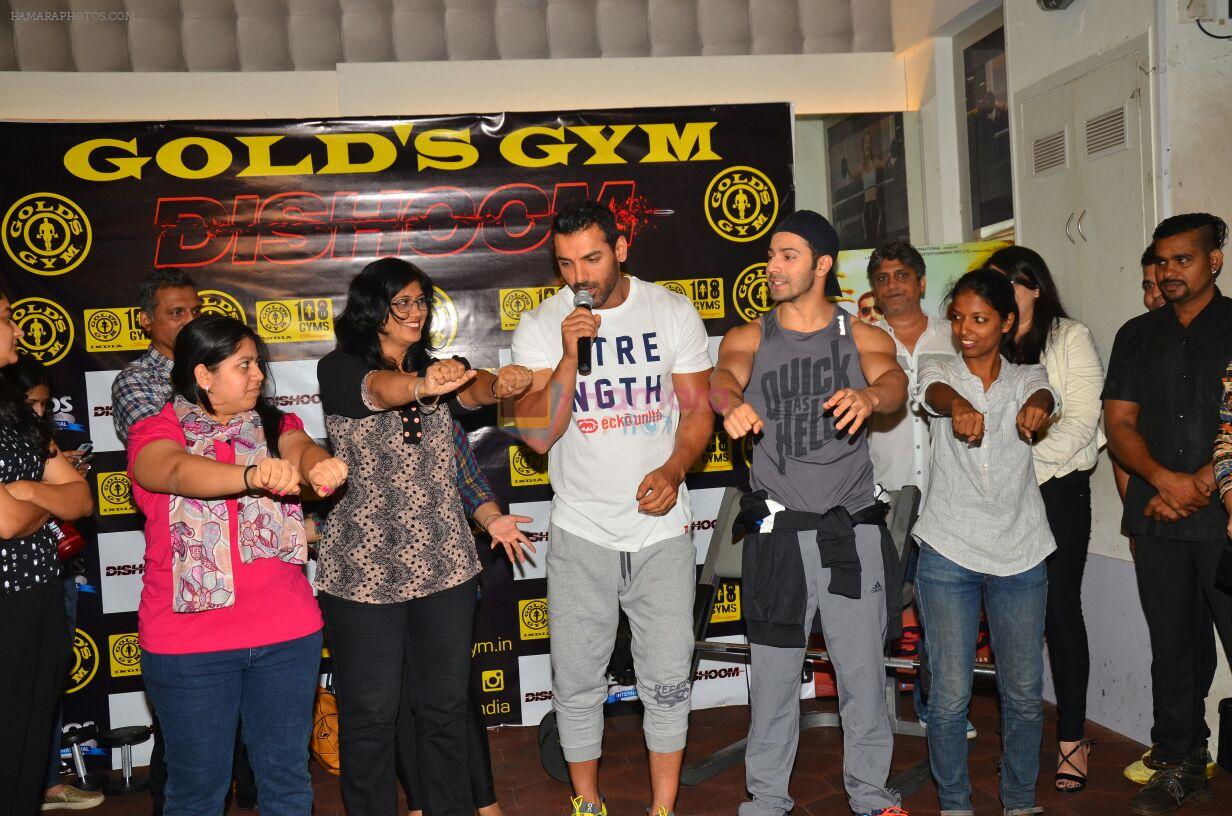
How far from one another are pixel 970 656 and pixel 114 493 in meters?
3.64

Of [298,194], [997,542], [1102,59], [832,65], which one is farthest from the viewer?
[832,65]

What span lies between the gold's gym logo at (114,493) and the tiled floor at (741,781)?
1.23 meters

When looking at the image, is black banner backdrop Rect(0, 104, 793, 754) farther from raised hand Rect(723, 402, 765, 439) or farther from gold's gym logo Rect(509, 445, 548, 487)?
raised hand Rect(723, 402, 765, 439)

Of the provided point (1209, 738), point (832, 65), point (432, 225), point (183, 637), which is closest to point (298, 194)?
point (432, 225)

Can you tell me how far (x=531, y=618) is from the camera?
4.82m

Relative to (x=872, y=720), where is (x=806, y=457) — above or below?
above

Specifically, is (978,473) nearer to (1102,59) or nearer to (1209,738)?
(1209,738)

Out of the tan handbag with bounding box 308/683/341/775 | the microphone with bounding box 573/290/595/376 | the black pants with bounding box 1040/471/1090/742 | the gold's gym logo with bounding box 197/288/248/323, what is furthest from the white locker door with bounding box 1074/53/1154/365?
the gold's gym logo with bounding box 197/288/248/323

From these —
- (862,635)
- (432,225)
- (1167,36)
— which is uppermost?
(1167,36)

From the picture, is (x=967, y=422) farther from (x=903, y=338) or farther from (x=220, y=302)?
(x=220, y=302)

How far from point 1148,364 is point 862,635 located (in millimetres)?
1494

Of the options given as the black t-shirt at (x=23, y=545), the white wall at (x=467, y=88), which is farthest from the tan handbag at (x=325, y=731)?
the white wall at (x=467, y=88)

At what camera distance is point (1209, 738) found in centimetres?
382

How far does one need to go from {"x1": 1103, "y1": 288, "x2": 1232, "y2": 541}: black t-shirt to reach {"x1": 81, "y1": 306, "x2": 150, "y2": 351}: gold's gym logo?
404cm
